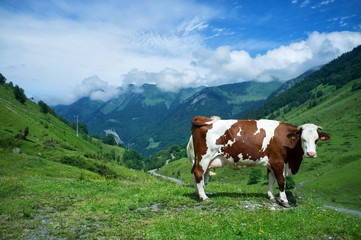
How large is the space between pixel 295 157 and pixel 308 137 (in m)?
1.31

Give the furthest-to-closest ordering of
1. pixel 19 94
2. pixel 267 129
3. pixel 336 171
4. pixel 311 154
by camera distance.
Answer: pixel 336 171 → pixel 19 94 → pixel 267 129 → pixel 311 154

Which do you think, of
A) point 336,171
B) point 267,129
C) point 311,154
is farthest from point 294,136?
point 336,171

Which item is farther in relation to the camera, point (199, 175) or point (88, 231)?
point (199, 175)

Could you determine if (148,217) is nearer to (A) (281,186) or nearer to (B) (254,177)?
(A) (281,186)

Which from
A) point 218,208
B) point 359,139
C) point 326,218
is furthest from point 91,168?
point 359,139

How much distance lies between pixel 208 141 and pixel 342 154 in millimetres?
166099

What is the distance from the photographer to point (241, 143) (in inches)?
456

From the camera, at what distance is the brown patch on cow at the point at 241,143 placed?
38.0ft

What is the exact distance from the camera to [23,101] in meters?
124

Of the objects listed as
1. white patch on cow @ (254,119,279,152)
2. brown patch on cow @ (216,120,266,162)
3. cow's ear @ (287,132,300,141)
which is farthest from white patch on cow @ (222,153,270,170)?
cow's ear @ (287,132,300,141)


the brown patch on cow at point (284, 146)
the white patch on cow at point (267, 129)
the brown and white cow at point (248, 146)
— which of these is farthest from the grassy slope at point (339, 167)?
the white patch on cow at point (267, 129)

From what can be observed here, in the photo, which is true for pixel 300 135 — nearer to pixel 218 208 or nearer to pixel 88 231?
pixel 218 208

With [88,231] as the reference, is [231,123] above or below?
above

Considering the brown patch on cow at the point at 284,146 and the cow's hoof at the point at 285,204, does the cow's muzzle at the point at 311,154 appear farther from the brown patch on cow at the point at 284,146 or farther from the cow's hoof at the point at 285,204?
the cow's hoof at the point at 285,204
